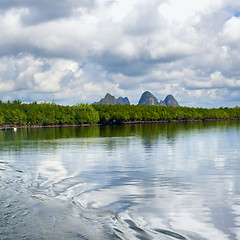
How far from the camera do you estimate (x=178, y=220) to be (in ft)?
42.0

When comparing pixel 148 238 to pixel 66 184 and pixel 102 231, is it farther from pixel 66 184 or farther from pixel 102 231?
pixel 66 184

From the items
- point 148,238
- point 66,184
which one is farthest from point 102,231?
point 66,184

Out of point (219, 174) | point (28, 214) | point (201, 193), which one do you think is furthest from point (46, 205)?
point (219, 174)

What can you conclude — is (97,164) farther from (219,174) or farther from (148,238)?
(148,238)

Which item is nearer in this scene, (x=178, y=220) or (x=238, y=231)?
(x=238, y=231)

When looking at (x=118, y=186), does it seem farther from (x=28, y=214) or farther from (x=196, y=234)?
(x=196, y=234)

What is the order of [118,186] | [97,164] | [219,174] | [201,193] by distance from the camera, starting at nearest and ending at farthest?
[201,193]
[118,186]
[219,174]
[97,164]

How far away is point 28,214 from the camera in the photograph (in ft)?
44.5

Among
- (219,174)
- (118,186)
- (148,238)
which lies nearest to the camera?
(148,238)

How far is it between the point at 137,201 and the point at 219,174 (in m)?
10.5

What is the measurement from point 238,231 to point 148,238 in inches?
144

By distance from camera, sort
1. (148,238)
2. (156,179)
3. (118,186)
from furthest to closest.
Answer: (156,179) < (118,186) < (148,238)

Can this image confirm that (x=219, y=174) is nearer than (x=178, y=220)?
No

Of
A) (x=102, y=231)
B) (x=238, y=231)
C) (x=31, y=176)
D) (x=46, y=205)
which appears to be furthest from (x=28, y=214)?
(x=31, y=176)
